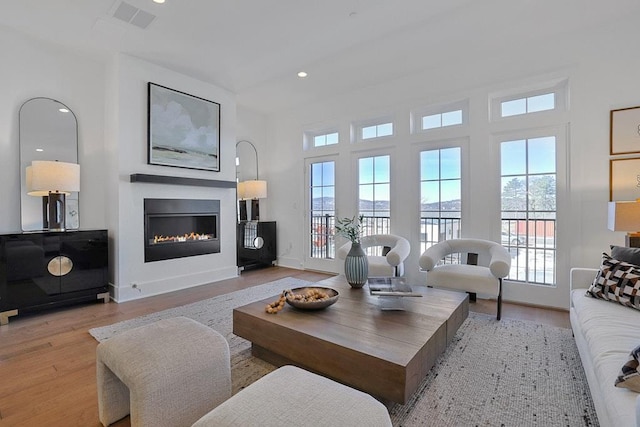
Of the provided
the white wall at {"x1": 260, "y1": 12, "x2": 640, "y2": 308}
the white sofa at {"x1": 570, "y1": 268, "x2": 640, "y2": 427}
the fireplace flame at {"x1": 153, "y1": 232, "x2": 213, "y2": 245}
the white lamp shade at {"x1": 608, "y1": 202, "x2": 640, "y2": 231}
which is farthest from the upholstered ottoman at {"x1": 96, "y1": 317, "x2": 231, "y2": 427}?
the white wall at {"x1": 260, "y1": 12, "x2": 640, "y2": 308}

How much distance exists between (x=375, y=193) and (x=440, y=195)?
95 centimetres

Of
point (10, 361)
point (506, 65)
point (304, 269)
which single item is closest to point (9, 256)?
point (10, 361)

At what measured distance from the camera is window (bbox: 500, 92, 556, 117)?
3.42m

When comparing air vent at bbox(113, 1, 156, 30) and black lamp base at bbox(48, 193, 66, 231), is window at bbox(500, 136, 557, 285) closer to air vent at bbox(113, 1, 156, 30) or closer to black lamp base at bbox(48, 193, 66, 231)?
air vent at bbox(113, 1, 156, 30)

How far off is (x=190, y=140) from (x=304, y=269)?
2.73 meters

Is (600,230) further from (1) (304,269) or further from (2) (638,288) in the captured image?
(1) (304,269)

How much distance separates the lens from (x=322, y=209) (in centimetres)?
529

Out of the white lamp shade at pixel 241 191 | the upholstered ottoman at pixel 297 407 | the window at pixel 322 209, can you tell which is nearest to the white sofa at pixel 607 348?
the upholstered ottoman at pixel 297 407

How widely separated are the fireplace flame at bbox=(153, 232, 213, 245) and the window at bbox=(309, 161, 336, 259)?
1.74 meters

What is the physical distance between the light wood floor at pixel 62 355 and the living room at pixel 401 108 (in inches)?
15.6

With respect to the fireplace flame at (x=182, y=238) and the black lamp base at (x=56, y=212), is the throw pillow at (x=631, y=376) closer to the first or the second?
the fireplace flame at (x=182, y=238)

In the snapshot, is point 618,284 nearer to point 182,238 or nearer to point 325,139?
point 325,139

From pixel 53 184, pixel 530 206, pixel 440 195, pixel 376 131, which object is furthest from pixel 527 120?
pixel 53 184

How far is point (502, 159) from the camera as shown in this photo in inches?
143
